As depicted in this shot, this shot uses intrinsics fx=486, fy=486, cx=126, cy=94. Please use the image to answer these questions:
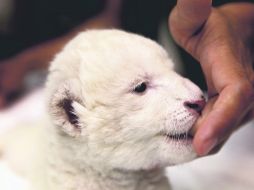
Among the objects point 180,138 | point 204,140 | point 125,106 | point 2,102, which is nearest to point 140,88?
point 125,106

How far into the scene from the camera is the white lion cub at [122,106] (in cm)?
127

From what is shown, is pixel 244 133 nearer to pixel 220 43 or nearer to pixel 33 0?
pixel 220 43

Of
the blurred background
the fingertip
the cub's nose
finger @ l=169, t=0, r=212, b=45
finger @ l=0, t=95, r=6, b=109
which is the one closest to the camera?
the fingertip

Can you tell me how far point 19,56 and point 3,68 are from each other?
0.51 feet

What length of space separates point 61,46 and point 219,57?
1.55 m

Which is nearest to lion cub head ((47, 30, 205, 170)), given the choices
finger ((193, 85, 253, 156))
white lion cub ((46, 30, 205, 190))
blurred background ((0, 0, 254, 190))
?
white lion cub ((46, 30, 205, 190))

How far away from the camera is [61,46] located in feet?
8.95

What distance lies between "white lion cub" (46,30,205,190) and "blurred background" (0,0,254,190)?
1.69 feet

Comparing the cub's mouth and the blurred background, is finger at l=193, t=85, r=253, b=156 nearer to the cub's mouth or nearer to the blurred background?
the cub's mouth

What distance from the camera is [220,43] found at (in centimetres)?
138

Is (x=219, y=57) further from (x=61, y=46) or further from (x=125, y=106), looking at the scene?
(x=61, y=46)

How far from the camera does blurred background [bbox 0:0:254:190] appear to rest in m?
1.88

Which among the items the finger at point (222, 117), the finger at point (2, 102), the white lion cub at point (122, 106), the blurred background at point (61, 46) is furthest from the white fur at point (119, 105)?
the finger at point (2, 102)

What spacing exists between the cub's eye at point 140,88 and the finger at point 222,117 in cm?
22
